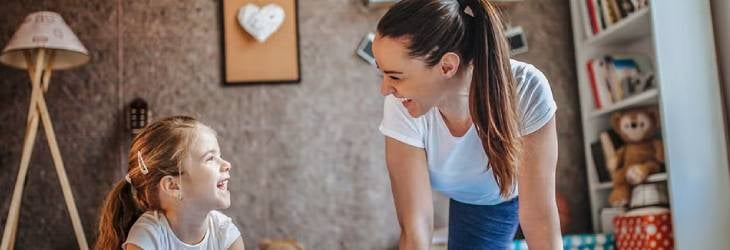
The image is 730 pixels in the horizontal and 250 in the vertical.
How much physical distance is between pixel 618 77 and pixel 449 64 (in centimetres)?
176

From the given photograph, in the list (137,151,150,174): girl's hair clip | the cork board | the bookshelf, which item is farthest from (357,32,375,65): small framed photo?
(137,151,150,174): girl's hair clip

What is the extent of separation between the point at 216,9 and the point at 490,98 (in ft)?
6.66

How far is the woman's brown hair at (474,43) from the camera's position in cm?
126

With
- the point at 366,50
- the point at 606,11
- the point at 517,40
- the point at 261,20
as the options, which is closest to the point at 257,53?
the point at 261,20

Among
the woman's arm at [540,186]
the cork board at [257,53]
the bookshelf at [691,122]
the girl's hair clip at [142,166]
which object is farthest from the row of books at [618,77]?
the girl's hair clip at [142,166]

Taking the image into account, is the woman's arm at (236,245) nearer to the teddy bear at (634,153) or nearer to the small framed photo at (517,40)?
the teddy bear at (634,153)

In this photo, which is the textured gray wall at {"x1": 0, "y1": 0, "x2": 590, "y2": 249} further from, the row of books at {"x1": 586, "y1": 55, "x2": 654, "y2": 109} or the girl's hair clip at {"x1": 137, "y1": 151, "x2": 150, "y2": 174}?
the girl's hair clip at {"x1": 137, "y1": 151, "x2": 150, "y2": 174}

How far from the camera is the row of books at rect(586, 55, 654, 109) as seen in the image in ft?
9.20

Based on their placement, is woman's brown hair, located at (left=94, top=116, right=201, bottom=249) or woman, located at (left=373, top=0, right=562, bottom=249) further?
woman's brown hair, located at (left=94, top=116, right=201, bottom=249)

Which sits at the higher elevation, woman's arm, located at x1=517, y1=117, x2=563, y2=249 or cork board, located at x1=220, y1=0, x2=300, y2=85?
cork board, located at x1=220, y1=0, x2=300, y2=85

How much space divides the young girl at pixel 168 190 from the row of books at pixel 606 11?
1.73 metres

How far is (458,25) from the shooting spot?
4.18 ft

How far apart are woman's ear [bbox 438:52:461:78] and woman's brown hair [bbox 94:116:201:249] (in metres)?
0.61

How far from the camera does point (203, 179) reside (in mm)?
1556
